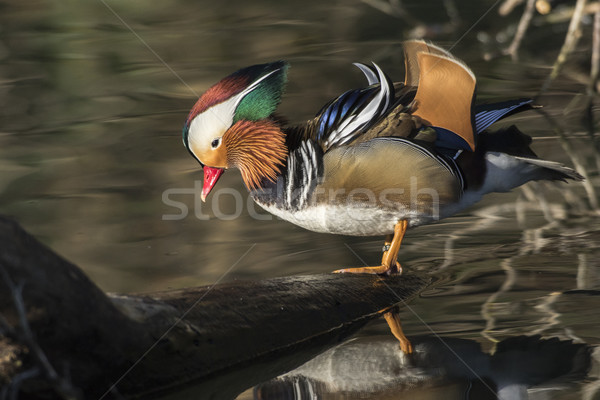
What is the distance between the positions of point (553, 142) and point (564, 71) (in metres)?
1.93

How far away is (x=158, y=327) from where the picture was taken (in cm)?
282

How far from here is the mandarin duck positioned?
3641mm

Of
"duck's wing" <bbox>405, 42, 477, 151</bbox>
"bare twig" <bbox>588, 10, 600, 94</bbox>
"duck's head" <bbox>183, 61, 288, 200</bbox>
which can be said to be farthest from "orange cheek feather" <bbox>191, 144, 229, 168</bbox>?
"bare twig" <bbox>588, 10, 600, 94</bbox>

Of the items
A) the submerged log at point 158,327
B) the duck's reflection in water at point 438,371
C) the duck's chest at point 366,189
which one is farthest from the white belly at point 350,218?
the duck's reflection in water at point 438,371

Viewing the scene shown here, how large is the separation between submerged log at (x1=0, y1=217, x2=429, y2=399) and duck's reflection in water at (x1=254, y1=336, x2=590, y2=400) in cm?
11

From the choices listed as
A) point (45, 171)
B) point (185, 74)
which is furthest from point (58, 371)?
point (185, 74)

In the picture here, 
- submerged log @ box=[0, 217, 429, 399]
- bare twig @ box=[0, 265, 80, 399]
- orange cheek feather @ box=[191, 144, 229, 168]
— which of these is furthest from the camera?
orange cheek feather @ box=[191, 144, 229, 168]

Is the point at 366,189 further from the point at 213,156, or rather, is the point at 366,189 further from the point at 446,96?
the point at 213,156

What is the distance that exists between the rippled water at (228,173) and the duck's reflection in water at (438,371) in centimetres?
8

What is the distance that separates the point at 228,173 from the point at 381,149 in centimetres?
208

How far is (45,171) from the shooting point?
5.59 meters

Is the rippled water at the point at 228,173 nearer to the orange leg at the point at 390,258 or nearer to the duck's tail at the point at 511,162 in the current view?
the orange leg at the point at 390,258

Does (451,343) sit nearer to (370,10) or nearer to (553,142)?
(553,142)

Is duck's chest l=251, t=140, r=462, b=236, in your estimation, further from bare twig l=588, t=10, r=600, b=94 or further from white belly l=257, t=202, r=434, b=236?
bare twig l=588, t=10, r=600, b=94
